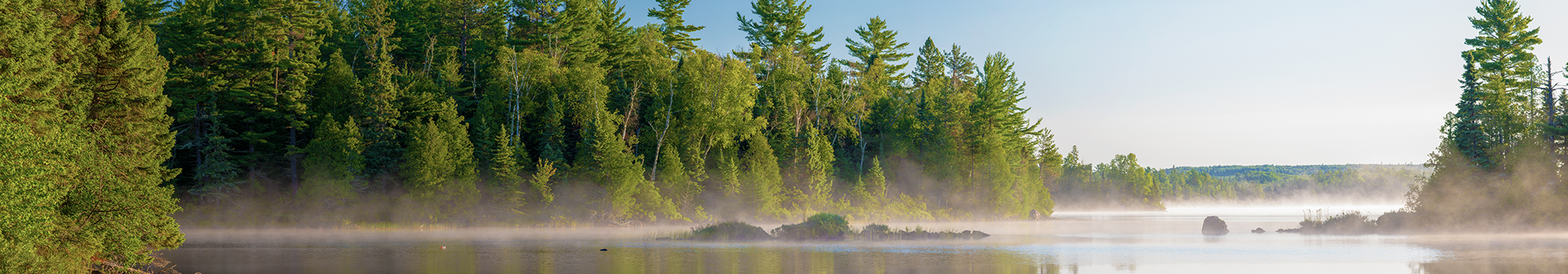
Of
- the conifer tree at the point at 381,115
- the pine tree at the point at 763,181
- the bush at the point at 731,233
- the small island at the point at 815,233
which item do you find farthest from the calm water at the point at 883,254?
the pine tree at the point at 763,181

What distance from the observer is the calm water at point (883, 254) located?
2434 cm

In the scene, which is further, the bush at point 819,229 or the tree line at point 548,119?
the tree line at point 548,119

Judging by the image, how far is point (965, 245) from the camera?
35500mm

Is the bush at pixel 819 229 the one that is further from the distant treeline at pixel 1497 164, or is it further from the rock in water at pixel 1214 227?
the distant treeline at pixel 1497 164

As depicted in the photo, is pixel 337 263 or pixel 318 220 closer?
pixel 337 263

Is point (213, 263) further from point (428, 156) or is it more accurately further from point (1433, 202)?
point (1433, 202)

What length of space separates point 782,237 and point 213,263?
69.4 ft

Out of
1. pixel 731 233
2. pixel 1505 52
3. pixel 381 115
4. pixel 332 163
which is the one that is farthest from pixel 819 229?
pixel 1505 52

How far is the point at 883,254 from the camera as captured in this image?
29.9 meters

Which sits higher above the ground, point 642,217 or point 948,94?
point 948,94

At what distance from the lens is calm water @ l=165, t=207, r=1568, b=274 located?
79.9 feet

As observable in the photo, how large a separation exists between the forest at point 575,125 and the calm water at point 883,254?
5801 millimetres

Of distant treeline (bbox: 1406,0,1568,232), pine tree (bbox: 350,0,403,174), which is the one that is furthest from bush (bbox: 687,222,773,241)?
distant treeline (bbox: 1406,0,1568,232)

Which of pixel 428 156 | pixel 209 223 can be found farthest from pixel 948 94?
pixel 209 223
